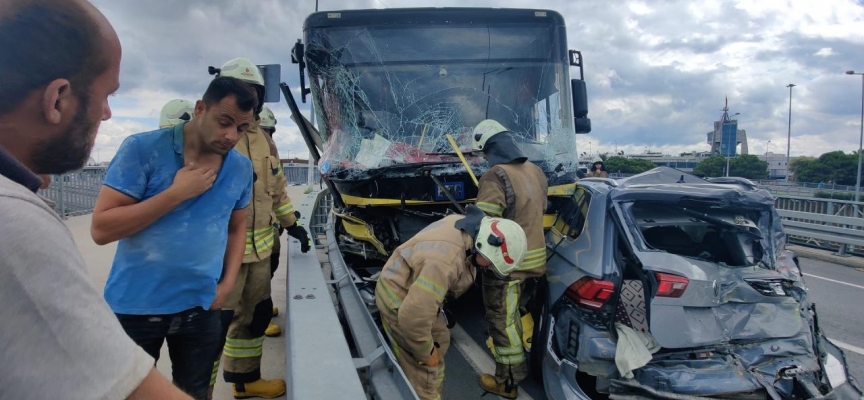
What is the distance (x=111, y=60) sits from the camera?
911 millimetres

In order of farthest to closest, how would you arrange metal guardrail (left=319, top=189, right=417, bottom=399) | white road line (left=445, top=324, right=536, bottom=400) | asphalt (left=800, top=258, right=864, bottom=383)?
asphalt (left=800, top=258, right=864, bottom=383) < white road line (left=445, top=324, right=536, bottom=400) < metal guardrail (left=319, top=189, right=417, bottom=399)

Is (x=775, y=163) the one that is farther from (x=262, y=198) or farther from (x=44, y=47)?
(x=44, y=47)

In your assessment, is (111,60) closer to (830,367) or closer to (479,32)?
(830,367)

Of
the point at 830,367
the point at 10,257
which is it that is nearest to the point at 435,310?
the point at 10,257

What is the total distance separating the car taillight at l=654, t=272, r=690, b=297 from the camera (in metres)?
2.79

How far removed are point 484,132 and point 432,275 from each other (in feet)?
5.97

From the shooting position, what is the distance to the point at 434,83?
4676 mm

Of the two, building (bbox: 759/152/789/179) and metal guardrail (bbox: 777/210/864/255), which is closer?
metal guardrail (bbox: 777/210/864/255)

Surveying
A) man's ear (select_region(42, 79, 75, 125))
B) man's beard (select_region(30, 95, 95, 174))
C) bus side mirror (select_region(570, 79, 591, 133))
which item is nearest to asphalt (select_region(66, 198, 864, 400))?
man's beard (select_region(30, 95, 95, 174))

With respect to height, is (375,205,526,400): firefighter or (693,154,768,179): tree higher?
A: (375,205,526,400): firefighter

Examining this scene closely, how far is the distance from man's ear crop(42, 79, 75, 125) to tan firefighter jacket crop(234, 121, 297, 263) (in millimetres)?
2325

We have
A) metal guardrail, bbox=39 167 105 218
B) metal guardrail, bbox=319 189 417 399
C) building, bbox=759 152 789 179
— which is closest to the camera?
metal guardrail, bbox=319 189 417 399

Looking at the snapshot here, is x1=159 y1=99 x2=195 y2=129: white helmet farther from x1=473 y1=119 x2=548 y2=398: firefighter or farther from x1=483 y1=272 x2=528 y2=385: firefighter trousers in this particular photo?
x1=483 y1=272 x2=528 y2=385: firefighter trousers

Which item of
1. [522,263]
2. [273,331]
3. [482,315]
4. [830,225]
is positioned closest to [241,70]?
[522,263]
